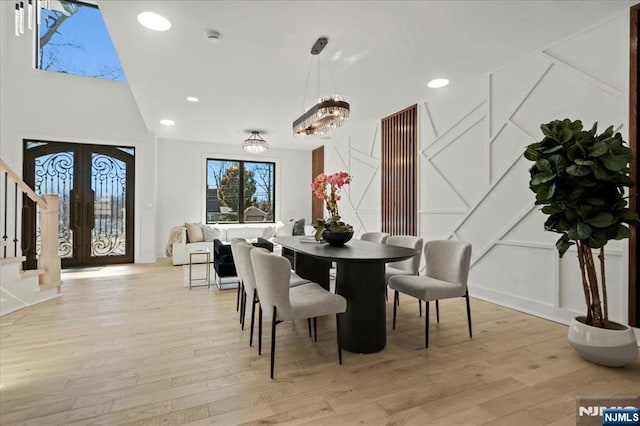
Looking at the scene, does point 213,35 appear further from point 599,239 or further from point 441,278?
point 599,239

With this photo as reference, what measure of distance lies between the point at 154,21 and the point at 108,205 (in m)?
4.71

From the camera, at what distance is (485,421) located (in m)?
1.71

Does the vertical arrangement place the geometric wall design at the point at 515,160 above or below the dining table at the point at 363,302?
above

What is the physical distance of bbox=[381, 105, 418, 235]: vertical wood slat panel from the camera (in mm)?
5016

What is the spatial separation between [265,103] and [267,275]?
3.43 metres

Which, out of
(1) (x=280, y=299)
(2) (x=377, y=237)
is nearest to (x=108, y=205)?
(2) (x=377, y=237)

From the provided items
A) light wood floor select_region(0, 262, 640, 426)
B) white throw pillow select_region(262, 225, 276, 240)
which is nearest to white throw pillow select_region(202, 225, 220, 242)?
white throw pillow select_region(262, 225, 276, 240)

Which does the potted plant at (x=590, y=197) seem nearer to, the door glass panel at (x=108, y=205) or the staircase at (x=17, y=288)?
the staircase at (x=17, y=288)

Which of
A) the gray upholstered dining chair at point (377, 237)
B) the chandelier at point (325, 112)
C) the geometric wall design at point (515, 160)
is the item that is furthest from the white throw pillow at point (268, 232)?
the chandelier at point (325, 112)

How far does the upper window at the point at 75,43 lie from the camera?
596cm

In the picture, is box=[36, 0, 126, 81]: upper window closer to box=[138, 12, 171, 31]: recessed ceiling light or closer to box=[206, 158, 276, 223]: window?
box=[206, 158, 276, 223]: window

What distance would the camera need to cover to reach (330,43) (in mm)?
3090

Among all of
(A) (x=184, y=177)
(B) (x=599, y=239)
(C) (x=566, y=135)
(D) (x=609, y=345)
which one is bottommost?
(D) (x=609, y=345)
